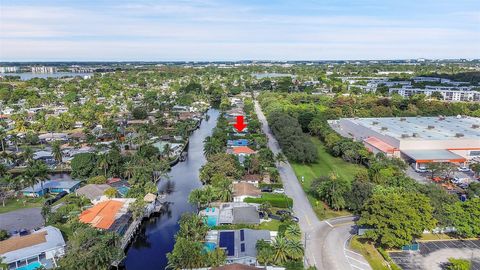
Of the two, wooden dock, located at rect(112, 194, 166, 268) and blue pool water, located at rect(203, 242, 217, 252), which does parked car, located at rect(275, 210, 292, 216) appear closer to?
blue pool water, located at rect(203, 242, 217, 252)

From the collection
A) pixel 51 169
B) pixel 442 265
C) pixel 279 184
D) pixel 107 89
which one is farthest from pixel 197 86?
pixel 442 265

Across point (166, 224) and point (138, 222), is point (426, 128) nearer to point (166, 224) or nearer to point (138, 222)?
point (166, 224)

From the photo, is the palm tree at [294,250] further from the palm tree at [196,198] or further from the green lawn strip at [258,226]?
the palm tree at [196,198]

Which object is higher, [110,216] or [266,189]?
[110,216]

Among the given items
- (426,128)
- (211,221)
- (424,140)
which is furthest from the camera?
(426,128)

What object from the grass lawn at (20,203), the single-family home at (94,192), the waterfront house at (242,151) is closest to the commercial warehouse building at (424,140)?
the waterfront house at (242,151)

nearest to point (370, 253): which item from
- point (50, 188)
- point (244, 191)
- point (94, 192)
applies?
point (244, 191)
